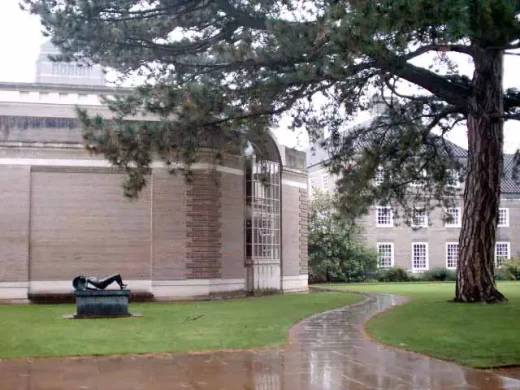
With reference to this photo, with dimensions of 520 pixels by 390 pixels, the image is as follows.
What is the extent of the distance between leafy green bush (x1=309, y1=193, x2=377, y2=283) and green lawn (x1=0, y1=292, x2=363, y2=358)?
2075cm

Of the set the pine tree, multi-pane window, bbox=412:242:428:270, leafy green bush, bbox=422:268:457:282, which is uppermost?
the pine tree

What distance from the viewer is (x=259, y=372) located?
10258mm

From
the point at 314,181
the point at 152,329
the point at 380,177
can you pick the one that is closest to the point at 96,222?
the point at 380,177

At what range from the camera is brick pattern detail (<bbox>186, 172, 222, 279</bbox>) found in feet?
82.4

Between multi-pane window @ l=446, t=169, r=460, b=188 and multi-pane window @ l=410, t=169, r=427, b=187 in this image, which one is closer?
multi-pane window @ l=410, t=169, r=427, b=187

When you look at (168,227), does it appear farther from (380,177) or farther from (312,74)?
(312,74)

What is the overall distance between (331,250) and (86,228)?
22.1 m

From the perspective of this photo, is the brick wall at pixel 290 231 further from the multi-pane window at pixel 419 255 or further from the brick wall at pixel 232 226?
the multi-pane window at pixel 419 255

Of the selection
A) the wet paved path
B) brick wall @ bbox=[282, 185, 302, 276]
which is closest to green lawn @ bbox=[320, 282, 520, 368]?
the wet paved path

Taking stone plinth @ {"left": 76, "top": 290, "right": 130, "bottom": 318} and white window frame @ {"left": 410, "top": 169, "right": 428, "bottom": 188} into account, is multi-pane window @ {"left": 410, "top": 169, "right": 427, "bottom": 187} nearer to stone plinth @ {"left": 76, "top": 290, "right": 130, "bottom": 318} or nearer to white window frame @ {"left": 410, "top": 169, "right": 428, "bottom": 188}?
white window frame @ {"left": 410, "top": 169, "right": 428, "bottom": 188}

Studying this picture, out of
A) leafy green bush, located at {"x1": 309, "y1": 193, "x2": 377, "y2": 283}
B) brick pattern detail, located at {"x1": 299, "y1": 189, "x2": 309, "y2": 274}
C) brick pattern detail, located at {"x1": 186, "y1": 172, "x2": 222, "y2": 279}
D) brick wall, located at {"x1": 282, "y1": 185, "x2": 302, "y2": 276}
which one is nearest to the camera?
brick pattern detail, located at {"x1": 186, "y1": 172, "x2": 222, "y2": 279}

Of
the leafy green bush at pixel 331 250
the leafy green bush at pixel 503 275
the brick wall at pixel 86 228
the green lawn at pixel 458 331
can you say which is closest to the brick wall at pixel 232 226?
the brick wall at pixel 86 228

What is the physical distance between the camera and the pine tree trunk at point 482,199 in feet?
67.4

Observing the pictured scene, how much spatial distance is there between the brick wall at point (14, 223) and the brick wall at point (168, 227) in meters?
4.34
